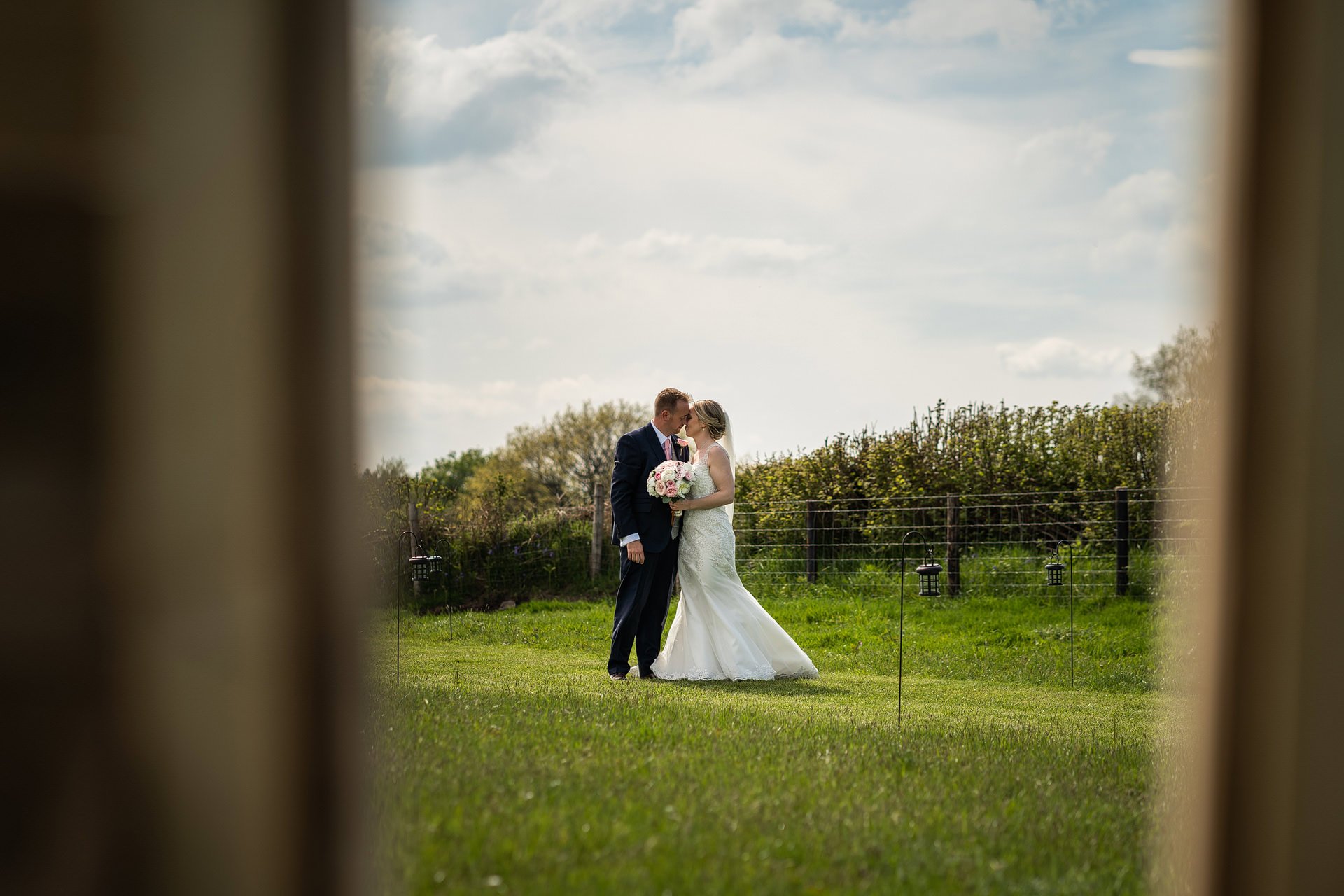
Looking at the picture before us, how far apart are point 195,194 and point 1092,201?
6.93 meters

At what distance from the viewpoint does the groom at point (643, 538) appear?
8.59 meters

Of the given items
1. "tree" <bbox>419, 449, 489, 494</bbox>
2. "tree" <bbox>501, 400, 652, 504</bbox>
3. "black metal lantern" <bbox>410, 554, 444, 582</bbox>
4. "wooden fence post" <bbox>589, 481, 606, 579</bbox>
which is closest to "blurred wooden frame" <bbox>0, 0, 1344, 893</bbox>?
"black metal lantern" <bbox>410, 554, 444, 582</bbox>

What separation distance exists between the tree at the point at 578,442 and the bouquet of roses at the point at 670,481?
20943 millimetres

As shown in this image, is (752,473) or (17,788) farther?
(752,473)

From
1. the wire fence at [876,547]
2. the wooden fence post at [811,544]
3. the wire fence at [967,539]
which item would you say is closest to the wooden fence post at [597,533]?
the wire fence at [876,547]

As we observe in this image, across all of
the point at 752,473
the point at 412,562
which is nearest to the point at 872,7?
the point at 412,562

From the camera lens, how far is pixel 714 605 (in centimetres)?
863

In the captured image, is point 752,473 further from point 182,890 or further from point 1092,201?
point 182,890

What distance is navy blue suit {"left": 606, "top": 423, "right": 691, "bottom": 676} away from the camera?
859 cm

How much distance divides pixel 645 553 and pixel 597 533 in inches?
281

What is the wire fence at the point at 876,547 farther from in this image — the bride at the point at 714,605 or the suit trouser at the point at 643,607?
the bride at the point at 714,605

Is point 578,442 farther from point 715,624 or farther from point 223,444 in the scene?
point 223,444

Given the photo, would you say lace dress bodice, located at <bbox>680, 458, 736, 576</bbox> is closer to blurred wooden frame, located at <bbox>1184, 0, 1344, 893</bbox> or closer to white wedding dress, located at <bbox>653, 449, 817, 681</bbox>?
white wedding dress, located at <bbox>653, 449, 817, 681</bbox>

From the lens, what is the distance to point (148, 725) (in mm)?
1903
